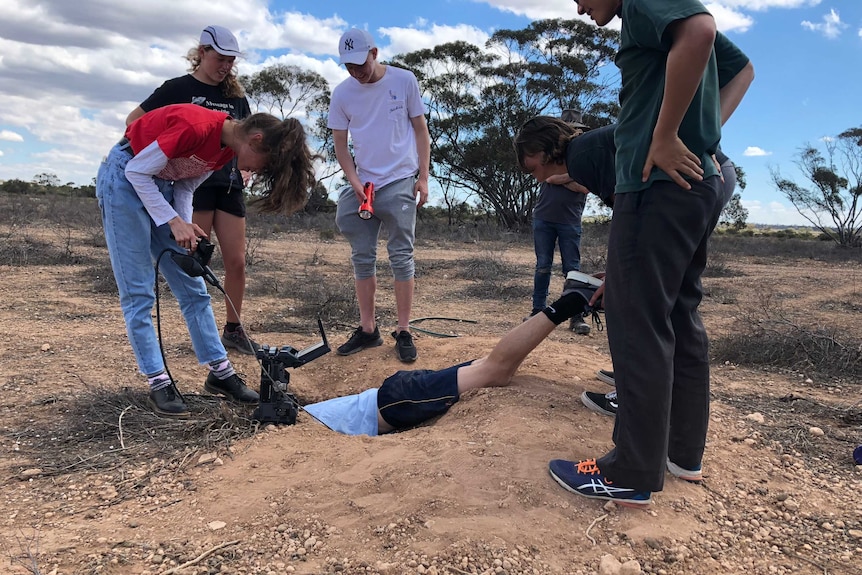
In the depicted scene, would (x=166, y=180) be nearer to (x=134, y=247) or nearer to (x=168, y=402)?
(x=134, y=247)

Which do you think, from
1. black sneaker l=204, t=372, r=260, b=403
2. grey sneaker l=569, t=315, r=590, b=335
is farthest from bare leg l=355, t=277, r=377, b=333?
grey sneaker l=569, t=315, r=590, b=335

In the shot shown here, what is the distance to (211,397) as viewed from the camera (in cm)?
294

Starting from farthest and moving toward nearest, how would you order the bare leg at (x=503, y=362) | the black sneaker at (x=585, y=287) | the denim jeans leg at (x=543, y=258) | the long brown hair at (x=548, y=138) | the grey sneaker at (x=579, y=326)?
the grey sneaker at (x=579, y=326)
the denim jeans leg at (x=543, y=258)
the bare leg at (x=503, y=362)
the black sneaker at (x=585, y=287)
the long brown hair at (x=548, y=138)

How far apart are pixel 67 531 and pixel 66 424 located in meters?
0.93

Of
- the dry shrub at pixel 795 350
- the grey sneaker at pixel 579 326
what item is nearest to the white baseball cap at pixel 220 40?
the grey sneaker at pixel 579 326

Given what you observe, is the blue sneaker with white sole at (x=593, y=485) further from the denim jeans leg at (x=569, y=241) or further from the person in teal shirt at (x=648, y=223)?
the denim jeans leg at (x=569, y=241)

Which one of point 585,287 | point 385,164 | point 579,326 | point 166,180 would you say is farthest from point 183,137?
point 579,326

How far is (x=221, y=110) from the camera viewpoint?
11.4ft

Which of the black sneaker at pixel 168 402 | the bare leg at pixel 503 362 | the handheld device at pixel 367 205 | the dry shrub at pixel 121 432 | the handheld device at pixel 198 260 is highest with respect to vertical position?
the handheld device at pixel 367 205

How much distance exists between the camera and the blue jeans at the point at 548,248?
4805 mm

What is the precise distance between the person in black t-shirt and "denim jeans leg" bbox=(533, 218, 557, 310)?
2.17m

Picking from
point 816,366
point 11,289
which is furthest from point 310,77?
point 816,366

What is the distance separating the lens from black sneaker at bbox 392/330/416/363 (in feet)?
11.7

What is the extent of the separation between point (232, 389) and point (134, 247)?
78 centimetres
